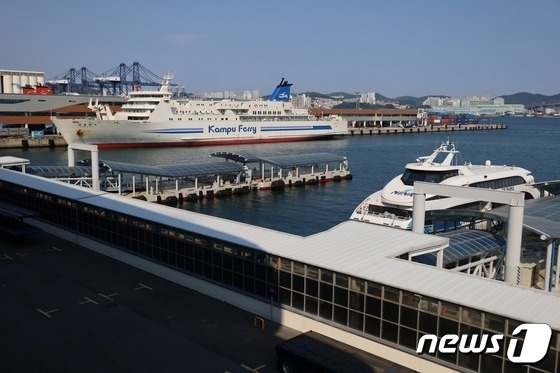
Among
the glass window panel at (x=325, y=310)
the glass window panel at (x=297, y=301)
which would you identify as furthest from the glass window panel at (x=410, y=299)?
the glass window panel at (x=297, y=301)

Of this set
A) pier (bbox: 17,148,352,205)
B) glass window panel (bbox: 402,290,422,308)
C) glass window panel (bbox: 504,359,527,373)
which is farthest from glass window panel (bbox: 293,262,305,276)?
pier (bbox: 17,148,352,205)

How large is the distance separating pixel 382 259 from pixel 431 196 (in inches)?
581

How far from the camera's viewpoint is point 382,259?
35.1ft

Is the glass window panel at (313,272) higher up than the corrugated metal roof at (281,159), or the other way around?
the glass window panel at (313,272)

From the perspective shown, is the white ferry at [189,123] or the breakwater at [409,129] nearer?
the white ferry at [189,123]

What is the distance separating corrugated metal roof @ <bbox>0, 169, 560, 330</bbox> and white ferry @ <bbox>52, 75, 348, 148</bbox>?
57.2m

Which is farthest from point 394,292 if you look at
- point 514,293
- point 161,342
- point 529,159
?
point 529,159

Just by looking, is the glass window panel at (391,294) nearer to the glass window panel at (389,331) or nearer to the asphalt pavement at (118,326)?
the glass window panel at (389,331)

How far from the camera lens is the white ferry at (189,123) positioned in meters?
70.1

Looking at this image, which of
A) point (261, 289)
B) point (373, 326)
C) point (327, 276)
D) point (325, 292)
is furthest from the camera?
point (261, 289)

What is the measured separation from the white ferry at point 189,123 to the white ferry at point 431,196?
51.7 metres

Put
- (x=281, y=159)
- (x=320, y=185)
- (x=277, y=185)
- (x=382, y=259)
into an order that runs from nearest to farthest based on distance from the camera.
→ 1. (x=382, y=259)
2. (x=277, y=185)
3. (x=281, y=159)
4. (x=320, y=185)

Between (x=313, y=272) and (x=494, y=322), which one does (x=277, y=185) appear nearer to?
(x=313, y=272)

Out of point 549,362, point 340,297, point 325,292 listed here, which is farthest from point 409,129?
point 549,362
